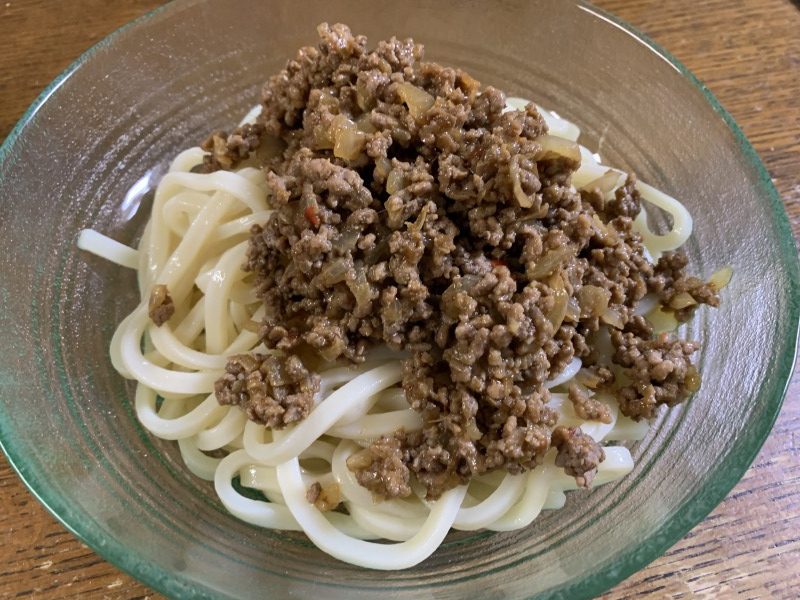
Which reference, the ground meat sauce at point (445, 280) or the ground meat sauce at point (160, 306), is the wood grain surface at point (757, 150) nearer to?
the ground meat sauce at point (445, 280)

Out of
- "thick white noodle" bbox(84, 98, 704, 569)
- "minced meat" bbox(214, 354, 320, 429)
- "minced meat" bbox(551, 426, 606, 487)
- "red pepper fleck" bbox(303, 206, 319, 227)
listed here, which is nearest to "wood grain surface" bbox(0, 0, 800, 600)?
"thick white noodle" bbox(84, 98, 704, 569)

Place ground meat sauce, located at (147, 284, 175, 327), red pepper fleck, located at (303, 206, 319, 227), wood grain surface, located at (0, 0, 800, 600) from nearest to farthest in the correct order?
red pepper fleck, located at (303, 206, 319, 227) < wood grain surface, located at (0, 0, 800, 600) < ground meat sauce, located at (147, 284, 175, 327)

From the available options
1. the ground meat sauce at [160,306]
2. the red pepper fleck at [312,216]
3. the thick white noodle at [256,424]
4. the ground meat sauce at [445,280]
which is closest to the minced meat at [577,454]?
the ground meat sauce at [445,280]

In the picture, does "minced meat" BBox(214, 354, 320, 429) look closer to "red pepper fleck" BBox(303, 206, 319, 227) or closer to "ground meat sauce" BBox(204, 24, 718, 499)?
"ground meat sauce" BBox(204, 24, 718, 499)

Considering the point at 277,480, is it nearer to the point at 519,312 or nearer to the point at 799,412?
the point at 519,312

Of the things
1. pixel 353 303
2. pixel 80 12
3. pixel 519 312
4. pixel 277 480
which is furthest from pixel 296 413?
pixel 80 12

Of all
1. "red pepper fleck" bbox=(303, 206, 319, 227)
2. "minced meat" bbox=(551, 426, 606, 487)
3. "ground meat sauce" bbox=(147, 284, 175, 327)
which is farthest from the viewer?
"ground meat sauce" bbox=(147, 284, 175, 327)

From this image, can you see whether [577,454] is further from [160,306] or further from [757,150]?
[757,150]
